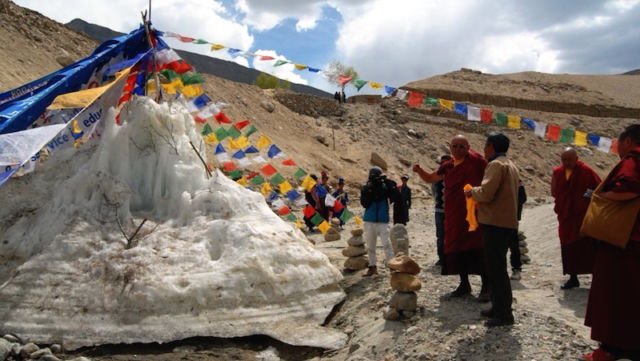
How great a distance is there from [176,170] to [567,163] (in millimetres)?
4429

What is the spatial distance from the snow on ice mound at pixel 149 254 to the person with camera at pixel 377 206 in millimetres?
655

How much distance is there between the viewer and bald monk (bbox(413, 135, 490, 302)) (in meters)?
5.15

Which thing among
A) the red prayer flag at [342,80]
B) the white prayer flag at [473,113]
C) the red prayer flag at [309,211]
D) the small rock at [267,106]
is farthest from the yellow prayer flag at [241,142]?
the small rock at [267,106]

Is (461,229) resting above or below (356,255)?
above

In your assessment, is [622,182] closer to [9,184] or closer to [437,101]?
[437,101]

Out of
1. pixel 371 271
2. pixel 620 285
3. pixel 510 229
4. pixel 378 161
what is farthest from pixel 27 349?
pixel 378 161

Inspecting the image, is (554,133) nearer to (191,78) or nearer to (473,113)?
(473,113)

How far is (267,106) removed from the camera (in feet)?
82.4

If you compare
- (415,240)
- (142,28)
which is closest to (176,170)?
(142,28)

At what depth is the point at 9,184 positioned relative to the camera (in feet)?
21.4

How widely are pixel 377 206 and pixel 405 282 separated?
1.54 meters

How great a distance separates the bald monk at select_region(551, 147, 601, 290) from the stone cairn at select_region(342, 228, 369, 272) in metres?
2.34

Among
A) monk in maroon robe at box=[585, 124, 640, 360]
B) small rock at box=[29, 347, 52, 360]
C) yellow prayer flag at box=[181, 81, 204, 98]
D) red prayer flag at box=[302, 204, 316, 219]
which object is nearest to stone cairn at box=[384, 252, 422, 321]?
monk in maroon robe at box=[585, 124, 640, 360]

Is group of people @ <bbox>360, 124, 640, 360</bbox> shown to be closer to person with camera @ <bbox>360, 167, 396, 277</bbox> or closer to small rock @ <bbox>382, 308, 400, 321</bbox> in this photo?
person with camera @ <bbox>360, 167, 396, 277</bbox>
